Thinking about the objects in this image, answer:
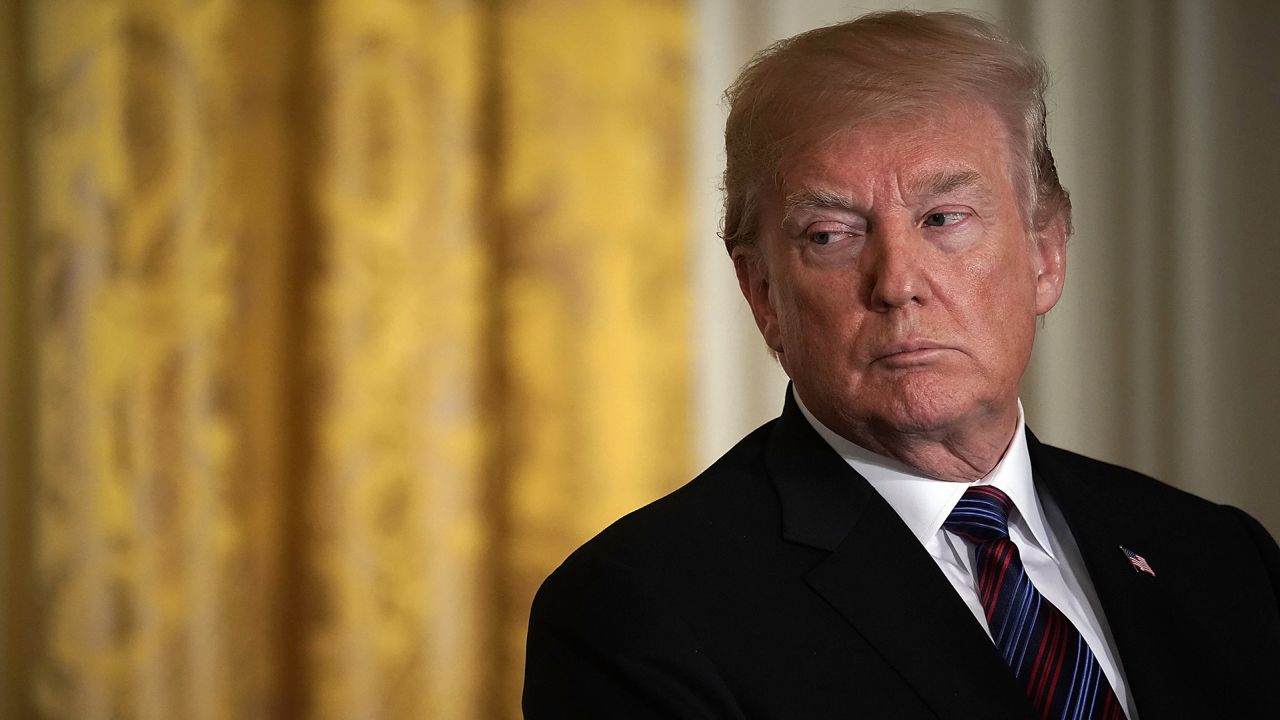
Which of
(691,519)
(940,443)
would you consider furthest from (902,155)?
(691,519)

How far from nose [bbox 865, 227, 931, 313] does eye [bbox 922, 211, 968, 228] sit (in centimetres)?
3

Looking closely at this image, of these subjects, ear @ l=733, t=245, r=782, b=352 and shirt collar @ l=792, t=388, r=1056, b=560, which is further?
ear @ l=733, t=245, r=782, b=352

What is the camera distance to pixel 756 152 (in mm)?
1545

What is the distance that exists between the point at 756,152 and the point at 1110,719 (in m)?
0.78

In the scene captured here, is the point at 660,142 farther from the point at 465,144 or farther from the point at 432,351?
the point at 432,351

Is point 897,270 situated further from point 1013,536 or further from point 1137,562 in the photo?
point 1137,562

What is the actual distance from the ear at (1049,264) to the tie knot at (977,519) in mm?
274

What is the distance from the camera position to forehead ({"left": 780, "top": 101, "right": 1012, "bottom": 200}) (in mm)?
1417

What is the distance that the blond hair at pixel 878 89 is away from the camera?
145cm

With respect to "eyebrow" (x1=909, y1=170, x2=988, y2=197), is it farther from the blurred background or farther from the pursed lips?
the blurred background

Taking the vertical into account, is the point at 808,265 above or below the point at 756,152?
below

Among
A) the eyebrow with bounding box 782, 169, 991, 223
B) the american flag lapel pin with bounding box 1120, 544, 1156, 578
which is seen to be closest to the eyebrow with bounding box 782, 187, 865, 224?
the eyebrow with bounding box 782, 169, 991, 223

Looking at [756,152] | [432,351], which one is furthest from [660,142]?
[756,152]

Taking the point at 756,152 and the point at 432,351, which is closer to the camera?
the point at 756,152
